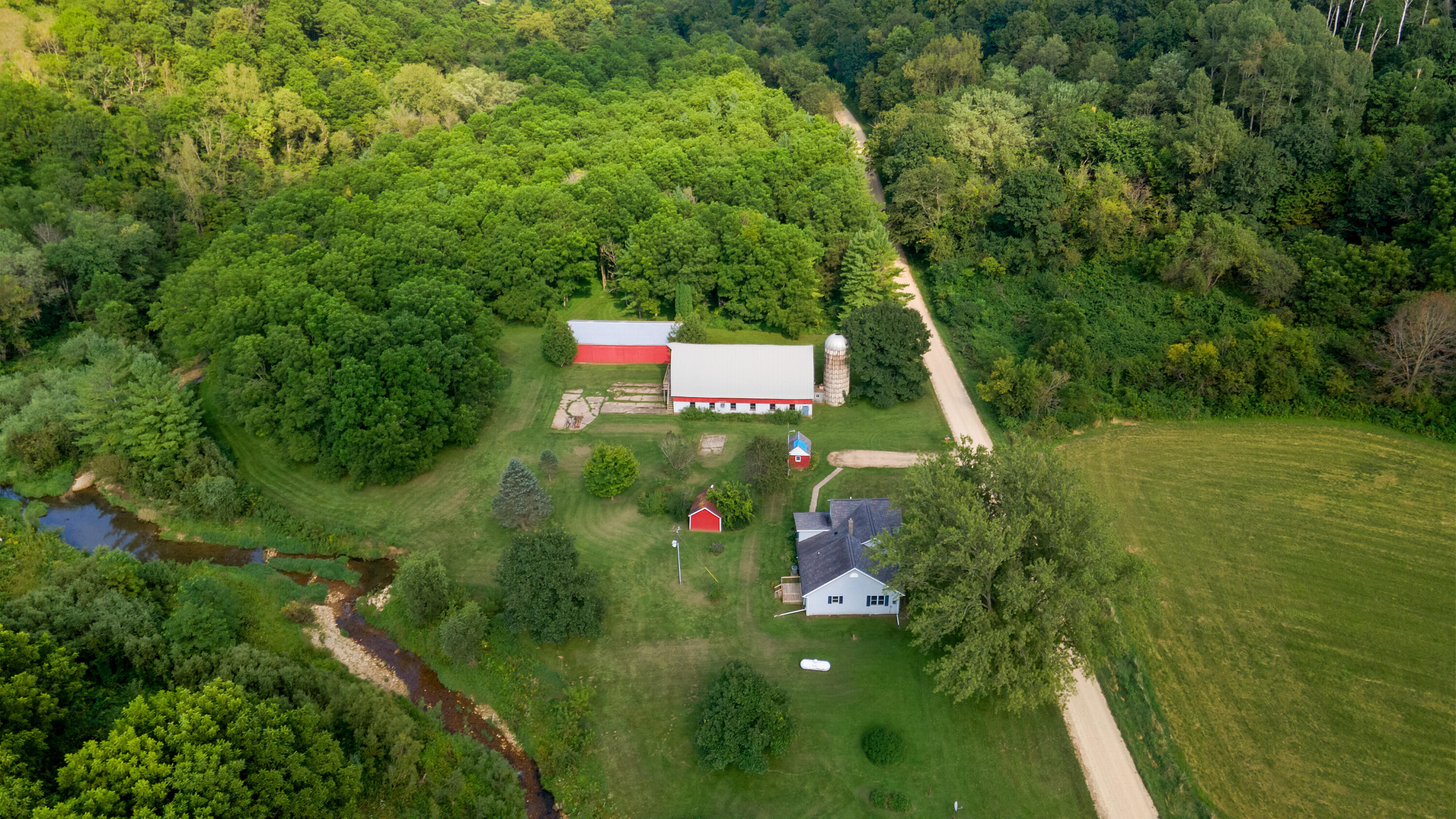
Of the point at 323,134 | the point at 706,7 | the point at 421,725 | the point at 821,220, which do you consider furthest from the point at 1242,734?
the point at 706,7

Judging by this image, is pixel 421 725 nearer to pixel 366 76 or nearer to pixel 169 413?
pixel 169 413

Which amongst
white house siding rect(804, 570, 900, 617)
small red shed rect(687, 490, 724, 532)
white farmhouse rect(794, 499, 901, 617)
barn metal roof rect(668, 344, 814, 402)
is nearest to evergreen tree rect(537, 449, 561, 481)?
small red shed rect(687, 490, 724, 532)

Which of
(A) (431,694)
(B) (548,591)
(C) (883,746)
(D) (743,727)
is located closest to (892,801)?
(C) (883,746)

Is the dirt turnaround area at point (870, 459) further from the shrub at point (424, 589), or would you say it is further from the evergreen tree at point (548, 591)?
the shrub at point (424, 589)

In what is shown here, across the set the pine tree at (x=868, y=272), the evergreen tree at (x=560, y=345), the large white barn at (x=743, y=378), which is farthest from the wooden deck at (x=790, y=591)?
the pine tree at (x=868, y=272)

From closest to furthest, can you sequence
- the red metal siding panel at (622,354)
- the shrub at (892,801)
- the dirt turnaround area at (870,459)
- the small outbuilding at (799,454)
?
1. the shrub at (892,801)
2. the small outbuilding at (799,454)
3. the dirt turnaround area at (870,459)
4. the red metal siding panel at (622,354)

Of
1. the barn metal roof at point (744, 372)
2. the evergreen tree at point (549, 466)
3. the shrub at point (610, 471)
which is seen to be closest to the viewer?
the shrub at point (610, 471)
